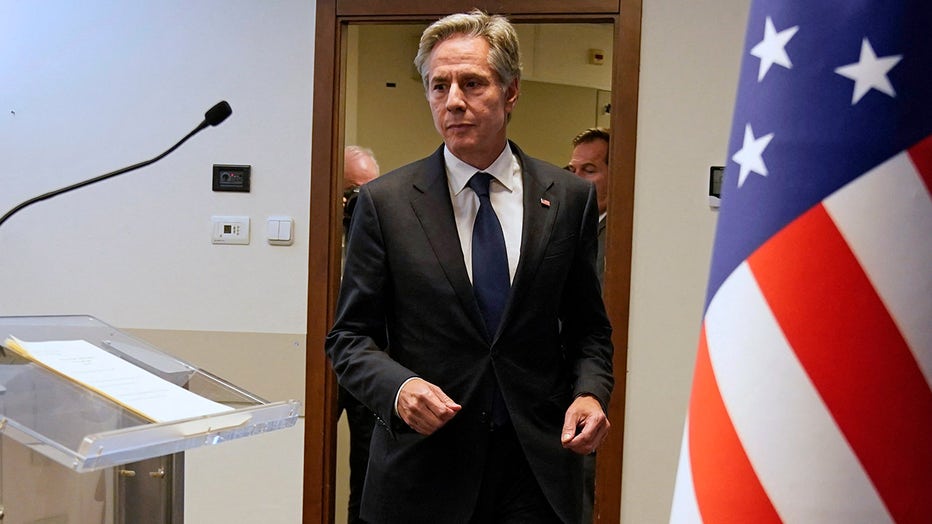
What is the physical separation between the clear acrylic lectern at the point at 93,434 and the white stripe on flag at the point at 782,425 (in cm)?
77

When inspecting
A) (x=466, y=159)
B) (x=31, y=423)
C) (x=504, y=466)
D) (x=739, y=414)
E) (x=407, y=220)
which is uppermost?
(x=466, y=159)

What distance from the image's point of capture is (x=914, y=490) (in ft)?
3.04

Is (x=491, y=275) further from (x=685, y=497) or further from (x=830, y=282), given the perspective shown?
(x=830, y=282)

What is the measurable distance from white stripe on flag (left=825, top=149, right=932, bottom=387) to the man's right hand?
76 cm

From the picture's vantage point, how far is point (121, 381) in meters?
1.56

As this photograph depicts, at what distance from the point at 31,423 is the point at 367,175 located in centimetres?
251

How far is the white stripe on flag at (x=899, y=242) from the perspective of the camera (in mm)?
924

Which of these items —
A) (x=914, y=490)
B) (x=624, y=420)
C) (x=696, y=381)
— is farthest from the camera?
(x=624, y=420)

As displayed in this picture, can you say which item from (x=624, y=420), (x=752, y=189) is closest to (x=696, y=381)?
(x=752, y=189)

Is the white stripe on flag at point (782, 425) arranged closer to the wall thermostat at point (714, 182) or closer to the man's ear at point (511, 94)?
the man's ear at point (511, 94)

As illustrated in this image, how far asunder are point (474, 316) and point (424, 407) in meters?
0.22

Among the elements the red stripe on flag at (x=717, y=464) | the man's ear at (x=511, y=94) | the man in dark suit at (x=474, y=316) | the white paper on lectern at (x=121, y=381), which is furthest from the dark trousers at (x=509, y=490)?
the red stripe on flag at (x=717, y=464)

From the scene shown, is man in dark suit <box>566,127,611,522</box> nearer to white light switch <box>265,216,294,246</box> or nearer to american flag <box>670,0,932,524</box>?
white light switch <box>265,216,294,246</box>

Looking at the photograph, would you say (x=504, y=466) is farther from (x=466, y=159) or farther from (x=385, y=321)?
(x=466, y=159)
